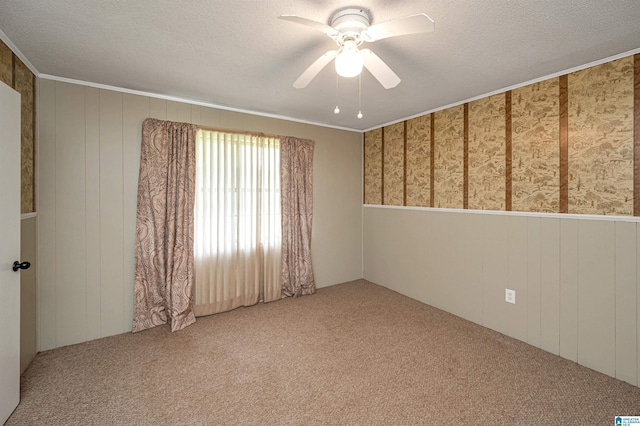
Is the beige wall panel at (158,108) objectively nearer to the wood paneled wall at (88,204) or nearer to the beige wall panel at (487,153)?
the wood paneled wall at (88,204)

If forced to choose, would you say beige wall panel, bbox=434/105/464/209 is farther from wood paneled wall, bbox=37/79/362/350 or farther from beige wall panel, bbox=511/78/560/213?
wood paneled wall, bbox=37/79/362/350

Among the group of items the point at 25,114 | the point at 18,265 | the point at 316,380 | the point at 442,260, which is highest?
the point at 25,114

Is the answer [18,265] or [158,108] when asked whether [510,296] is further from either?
[158,108]

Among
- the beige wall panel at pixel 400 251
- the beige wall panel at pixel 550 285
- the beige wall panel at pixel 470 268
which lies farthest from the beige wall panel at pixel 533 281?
the beige wall panel at pixel 400 251

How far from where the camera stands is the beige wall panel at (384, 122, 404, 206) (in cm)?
399

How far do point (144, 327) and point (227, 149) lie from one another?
6.73ft

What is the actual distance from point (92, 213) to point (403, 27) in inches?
119

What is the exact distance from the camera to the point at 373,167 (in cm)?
447

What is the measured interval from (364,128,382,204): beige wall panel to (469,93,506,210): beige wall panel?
140 centimetres

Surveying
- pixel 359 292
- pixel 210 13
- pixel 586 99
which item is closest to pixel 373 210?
pixel 359 292

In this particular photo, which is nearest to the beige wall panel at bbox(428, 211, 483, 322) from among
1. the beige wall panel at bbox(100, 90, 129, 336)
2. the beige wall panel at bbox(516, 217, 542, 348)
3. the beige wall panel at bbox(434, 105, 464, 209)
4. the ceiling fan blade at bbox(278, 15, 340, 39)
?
the beige wall panel at bbox(434, 105, 464, 209)

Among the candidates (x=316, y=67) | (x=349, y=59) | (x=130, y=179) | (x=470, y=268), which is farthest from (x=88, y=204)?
(x=470, y=268)

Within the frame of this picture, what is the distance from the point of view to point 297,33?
1910 mm

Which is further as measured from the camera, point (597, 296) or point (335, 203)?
point (335, 203)
